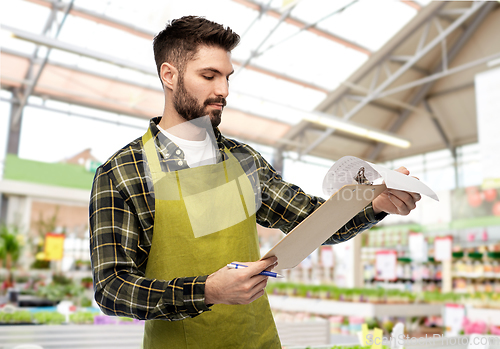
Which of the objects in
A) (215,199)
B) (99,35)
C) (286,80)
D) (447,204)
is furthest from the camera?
(286,80)

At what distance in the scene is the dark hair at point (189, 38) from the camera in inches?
40.9

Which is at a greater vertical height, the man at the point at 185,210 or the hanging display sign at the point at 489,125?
the hanging display sign at the point at 489,125

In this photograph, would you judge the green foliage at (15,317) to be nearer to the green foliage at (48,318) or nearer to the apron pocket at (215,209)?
the green foliage at (48,318)

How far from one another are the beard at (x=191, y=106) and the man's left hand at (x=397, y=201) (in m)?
0.42

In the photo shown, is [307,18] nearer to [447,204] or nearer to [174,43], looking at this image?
[447,204]

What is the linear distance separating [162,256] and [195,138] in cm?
31

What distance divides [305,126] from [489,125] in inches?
335

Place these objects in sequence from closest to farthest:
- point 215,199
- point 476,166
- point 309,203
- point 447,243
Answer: point 215,199 < point 309,203 < point 447,243 < point 476,166

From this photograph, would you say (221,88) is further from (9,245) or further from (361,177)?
(9,245)

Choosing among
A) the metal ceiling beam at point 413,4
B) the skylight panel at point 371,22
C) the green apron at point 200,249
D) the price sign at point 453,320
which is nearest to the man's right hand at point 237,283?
the green apron at point 200,249

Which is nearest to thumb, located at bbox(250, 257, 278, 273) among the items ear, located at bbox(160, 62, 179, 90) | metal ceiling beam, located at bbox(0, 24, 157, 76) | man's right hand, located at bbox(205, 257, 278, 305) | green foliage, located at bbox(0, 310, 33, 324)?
man's right hand, located at bbox(205, 257, 278, 305)

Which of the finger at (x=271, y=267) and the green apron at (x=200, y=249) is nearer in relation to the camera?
the finger at (x=271, y=267)

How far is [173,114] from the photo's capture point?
111cm

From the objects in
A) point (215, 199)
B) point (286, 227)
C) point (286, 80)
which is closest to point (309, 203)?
point (286, 227)
